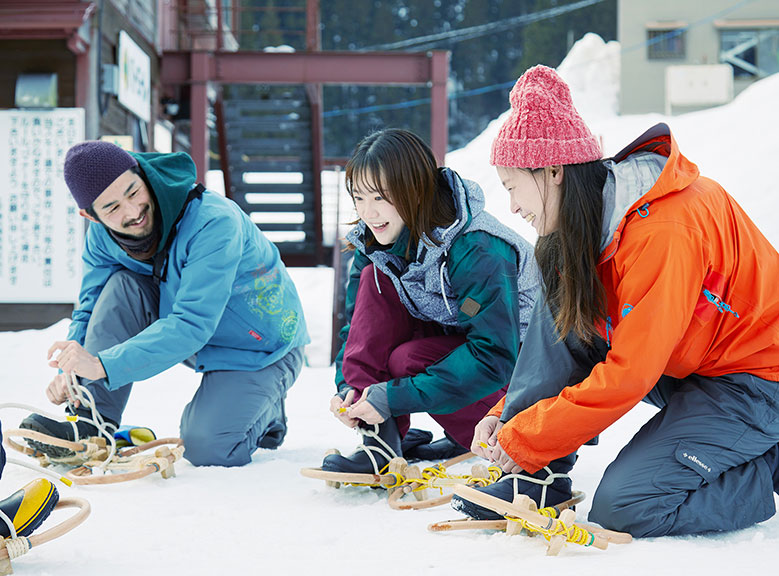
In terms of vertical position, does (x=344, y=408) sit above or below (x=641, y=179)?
below

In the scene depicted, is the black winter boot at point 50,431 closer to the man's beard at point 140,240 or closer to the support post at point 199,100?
the man's beard at point 140,240

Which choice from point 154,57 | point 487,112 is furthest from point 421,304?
point 487,112

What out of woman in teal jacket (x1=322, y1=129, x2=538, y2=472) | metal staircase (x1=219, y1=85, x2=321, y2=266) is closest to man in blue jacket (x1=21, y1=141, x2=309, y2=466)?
woman in teal jacket (x1=322, y1=129, x2=538, y2=472)

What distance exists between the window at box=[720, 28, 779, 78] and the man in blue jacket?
19.2m

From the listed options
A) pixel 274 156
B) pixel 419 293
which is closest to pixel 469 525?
pixel 419 293

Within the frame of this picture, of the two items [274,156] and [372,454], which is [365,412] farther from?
[274,156]

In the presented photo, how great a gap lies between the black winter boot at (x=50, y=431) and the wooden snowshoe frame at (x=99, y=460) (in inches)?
0.7

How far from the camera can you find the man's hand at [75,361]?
6.88ft

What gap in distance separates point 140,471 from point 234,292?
615 mm

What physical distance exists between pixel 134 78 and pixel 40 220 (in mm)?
1710

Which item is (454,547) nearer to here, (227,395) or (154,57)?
(227,395)

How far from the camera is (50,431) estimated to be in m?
2.30

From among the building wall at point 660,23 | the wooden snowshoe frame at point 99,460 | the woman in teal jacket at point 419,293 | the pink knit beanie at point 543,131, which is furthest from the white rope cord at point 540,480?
the building wall at point 660,23

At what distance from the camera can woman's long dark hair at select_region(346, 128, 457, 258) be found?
79.1 inches
